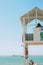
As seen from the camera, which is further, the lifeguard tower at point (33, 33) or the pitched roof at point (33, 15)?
the pitched roof at point (33, 15)

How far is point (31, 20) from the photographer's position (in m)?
16.6

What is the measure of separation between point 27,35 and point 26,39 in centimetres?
29

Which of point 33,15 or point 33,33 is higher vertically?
point 33,15

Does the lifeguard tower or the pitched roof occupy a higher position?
the pitched roof

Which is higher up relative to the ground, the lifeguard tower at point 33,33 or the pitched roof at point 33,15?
the pitched roof at point 33,15

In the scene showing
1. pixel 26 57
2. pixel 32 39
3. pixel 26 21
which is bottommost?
pixel 26 57

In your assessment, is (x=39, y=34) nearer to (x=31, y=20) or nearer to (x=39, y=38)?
(x=39, y=38)

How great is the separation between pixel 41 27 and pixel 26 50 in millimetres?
1820

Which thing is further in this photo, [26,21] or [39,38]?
[26,21]

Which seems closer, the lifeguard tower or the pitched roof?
the lifeguard tower

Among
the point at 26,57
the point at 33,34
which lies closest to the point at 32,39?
the point at 33,34

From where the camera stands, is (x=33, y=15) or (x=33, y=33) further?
(x=33, y=15)

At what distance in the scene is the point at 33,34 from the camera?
15.4 m

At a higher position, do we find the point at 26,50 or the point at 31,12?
the point at 31,12
